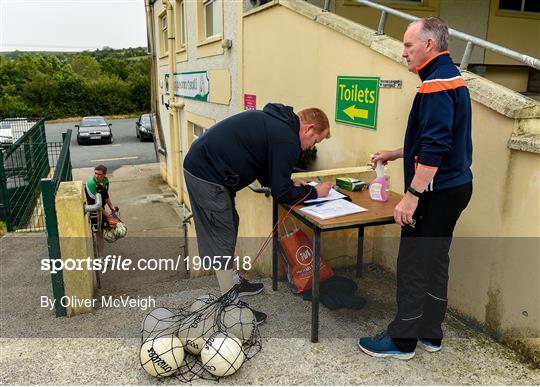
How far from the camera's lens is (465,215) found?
3.36m

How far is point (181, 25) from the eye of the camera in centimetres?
1304

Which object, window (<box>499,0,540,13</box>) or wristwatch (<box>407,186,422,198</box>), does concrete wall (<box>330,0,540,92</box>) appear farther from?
wristwatch (<box>407,186,422,198</box>)

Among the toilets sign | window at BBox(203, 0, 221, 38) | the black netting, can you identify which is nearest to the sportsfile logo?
the black netting

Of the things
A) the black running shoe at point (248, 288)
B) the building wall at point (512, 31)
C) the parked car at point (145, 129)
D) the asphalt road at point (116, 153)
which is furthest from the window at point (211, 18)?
the parked car at point (145, 129)

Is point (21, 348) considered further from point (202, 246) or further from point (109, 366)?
point (202, 246)

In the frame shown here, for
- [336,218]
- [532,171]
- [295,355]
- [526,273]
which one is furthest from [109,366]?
[532,171]

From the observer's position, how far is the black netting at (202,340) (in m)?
2.73

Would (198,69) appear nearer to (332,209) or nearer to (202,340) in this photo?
(332,209)

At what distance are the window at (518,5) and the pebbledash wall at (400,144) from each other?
172 inches

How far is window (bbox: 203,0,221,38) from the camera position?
9961mm

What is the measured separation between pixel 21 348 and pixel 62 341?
10.7 inches


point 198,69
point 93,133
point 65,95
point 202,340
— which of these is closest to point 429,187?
point 202,340

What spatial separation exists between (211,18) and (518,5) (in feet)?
20.6

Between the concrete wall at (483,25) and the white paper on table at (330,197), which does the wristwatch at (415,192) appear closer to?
the white paper on table at (330,197)
